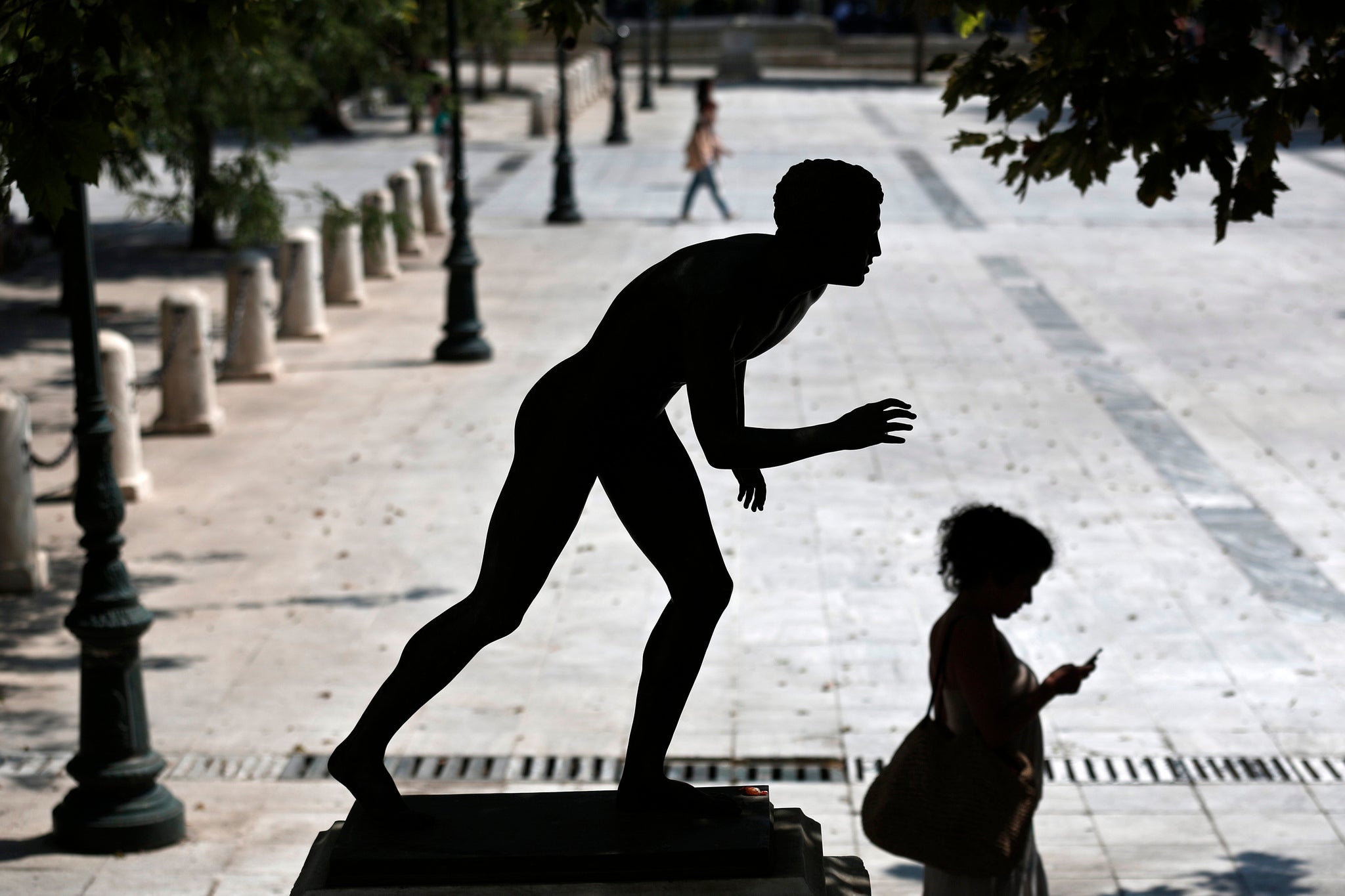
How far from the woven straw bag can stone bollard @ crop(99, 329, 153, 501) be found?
332 inches

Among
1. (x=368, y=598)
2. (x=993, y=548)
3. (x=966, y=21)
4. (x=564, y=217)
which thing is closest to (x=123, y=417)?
(x=368, y=598)

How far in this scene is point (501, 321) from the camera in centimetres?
1867

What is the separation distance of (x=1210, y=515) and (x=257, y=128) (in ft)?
34.2

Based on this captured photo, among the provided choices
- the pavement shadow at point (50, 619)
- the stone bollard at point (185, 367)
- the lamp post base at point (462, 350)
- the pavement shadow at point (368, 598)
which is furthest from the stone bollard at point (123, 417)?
the lamp post base at point (462, 350)

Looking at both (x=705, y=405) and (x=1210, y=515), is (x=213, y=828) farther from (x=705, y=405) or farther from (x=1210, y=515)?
(x=1210, y=515)

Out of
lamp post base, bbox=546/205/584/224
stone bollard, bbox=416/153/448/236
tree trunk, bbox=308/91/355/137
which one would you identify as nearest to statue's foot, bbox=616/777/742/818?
lamp post base, bbox=546/205/584/224

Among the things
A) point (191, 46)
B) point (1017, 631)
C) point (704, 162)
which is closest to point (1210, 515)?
point (1017, 631)

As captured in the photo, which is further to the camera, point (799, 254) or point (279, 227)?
point (279, 227)

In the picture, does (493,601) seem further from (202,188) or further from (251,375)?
(202,188)

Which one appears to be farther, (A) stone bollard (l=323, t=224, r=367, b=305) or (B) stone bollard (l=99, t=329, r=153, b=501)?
(A) stone bollard (l=323, t=224, r=367, b=305)

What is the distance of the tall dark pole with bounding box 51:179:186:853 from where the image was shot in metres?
7.20

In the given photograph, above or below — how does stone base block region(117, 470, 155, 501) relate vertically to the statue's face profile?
below

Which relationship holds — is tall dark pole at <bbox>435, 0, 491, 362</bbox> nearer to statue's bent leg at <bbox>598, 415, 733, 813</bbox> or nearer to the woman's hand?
the woman's hand

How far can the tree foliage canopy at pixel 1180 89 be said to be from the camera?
19.2ft
